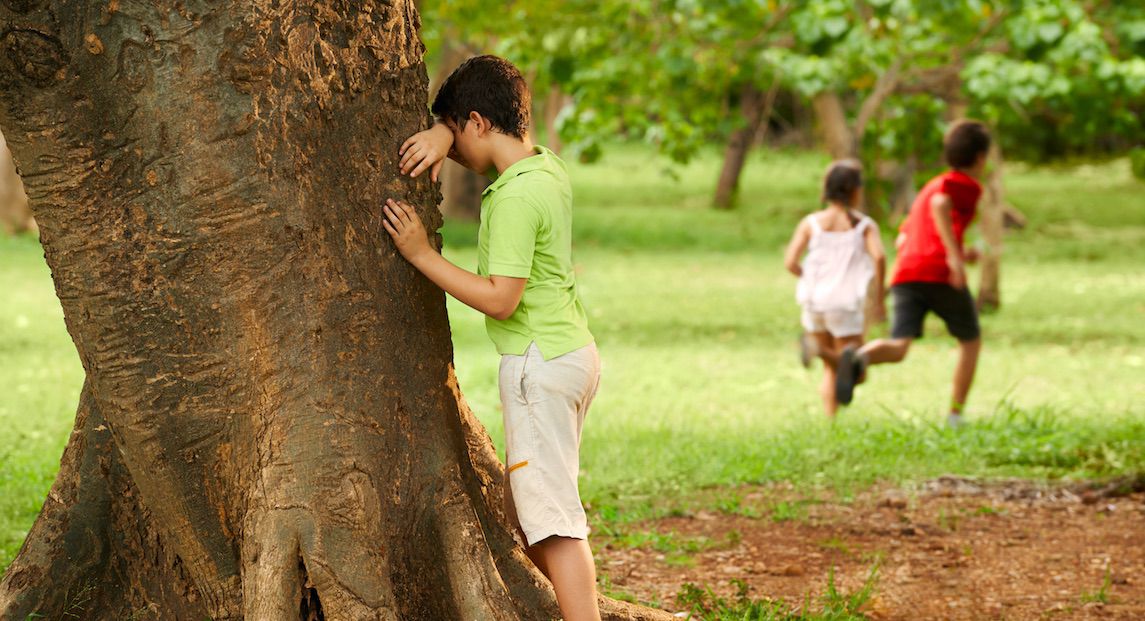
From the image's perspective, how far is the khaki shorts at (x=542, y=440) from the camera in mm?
3641

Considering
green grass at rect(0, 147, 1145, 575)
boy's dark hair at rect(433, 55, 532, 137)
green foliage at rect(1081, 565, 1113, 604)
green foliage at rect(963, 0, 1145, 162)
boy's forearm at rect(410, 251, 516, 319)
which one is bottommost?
green grass at rect(0, 147, 1145, 575)

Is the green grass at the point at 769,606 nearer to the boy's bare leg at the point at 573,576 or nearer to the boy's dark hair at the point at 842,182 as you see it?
the boy's bare leg at the point at 573,576

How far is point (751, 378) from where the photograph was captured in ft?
33.1

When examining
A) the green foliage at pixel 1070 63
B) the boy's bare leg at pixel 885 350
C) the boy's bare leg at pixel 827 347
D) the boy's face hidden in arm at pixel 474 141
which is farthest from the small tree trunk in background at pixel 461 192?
the boy's face hidden in arm at pixel 474 141

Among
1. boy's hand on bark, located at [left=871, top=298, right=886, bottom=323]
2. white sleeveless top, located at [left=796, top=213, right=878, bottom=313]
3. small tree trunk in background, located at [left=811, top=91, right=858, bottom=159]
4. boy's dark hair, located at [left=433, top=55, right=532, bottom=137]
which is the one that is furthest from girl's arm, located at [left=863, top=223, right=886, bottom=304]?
boy's dark hair, located at [left=433, top=55, right=532, bottom=137]

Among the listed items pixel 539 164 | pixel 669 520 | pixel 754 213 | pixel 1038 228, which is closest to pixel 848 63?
pixel 669 520

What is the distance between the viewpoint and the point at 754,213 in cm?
2366

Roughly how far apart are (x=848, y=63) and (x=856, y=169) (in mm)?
2134

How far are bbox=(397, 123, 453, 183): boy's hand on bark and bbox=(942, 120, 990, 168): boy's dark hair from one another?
15.3ft

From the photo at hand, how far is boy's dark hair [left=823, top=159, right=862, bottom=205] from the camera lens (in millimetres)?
8242

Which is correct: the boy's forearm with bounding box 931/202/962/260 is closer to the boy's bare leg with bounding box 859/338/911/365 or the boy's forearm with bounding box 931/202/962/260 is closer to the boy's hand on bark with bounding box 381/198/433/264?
the boy's bare leg with bounding box 859/338/911/365

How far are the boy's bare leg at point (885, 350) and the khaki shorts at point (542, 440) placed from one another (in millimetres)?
4381

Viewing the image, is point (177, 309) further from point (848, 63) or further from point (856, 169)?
point (848, 63)

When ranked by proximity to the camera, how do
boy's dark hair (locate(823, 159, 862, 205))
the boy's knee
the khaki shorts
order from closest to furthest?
the khaki shorts, the boy's knee, boy's dark hair (locate(823, 159, 862, 205))
